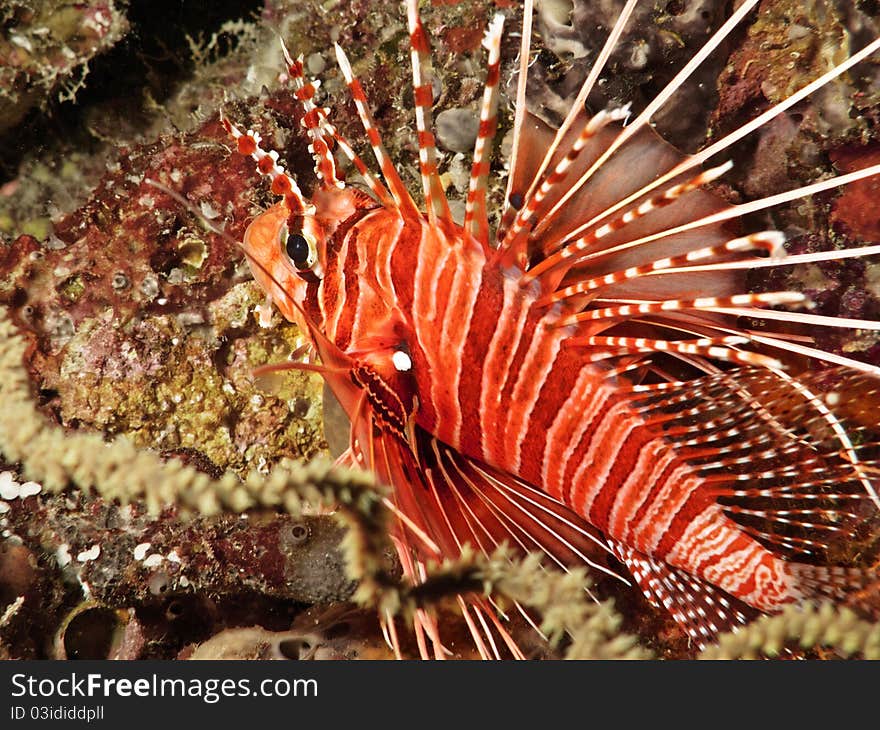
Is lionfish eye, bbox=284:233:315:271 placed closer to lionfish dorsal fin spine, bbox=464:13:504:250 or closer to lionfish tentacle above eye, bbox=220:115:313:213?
lionfish tentacle above eye, bbox=220:115:313:213

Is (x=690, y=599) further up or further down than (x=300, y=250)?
further down

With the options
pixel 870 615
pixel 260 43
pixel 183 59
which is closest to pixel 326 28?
pixel 260 43

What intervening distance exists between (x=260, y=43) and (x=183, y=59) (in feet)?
1.80

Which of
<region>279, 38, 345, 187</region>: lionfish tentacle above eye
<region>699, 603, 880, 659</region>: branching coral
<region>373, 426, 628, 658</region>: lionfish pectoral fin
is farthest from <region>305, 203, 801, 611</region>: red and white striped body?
<region>699, 603, 880, 659</region>: branching coral

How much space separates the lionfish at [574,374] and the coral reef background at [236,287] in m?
0.38

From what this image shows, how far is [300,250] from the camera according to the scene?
8.52 feet

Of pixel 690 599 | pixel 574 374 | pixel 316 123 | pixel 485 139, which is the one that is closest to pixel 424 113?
pixel 485 139

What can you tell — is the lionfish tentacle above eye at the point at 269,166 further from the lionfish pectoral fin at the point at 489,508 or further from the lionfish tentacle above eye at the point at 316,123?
the lionfish pectoral fin at the point at 489,508

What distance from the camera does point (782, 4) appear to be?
9.29ft

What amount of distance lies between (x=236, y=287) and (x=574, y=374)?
1745 millimetres

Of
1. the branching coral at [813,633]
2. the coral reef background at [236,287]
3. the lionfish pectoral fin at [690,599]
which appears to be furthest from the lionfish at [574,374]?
the branching coral at [813,633]

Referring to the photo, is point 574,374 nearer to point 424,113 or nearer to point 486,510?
point 486,510

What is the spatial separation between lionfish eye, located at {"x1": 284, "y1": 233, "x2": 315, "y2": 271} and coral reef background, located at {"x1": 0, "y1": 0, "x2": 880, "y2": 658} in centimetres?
55

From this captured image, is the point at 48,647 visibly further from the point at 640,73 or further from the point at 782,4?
the point at 782,4
